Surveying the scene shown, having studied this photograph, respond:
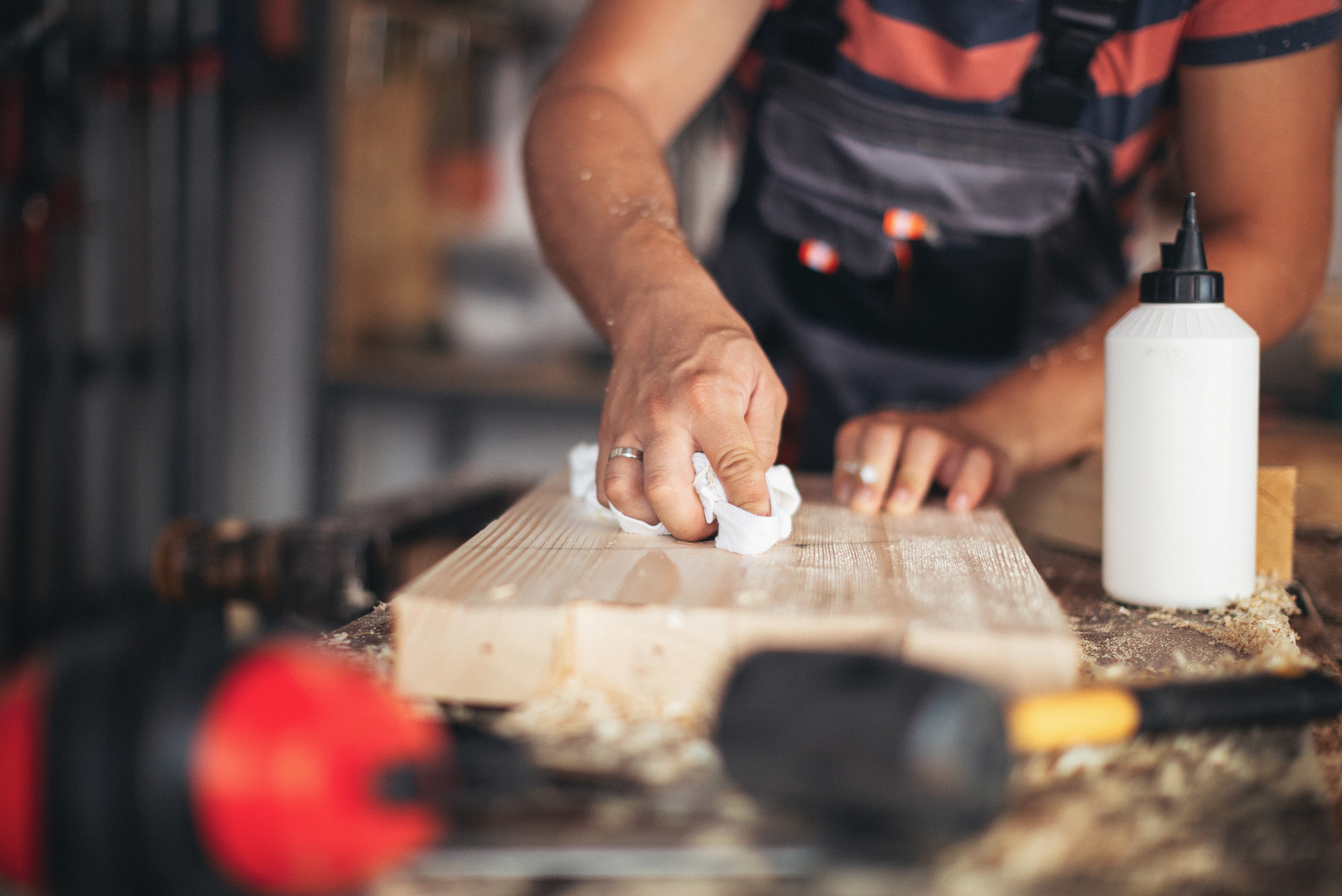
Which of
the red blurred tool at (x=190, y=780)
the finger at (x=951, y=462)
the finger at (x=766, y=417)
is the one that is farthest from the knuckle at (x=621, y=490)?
the red blurred tool at (x=190, y=780)

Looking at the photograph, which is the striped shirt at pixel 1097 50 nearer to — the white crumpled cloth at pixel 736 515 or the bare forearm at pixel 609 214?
the bare forearm at pixel 609 214

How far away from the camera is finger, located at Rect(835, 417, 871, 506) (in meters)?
0.98

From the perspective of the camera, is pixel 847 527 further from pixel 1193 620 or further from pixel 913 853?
pixel 913 853

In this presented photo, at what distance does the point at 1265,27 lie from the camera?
997 millimetres

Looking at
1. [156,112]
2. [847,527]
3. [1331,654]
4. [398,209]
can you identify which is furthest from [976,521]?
[398,209]

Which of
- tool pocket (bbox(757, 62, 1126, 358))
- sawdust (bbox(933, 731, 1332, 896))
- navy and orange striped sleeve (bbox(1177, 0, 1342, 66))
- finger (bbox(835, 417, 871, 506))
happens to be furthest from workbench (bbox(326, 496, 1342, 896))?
tool pocket (bbox(757, 62, 1126, 358))

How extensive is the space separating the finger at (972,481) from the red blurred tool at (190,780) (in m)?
0.69

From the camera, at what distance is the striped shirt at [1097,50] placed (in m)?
1.00

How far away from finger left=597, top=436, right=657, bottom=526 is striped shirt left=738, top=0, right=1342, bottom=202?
66 cm

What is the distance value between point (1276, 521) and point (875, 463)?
1.16ft

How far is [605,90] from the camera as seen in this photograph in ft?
3.85

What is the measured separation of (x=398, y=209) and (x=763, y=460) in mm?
3269

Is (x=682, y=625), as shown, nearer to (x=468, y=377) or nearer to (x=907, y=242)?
(x=907, y=242)

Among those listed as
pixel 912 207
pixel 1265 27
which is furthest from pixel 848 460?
pixel 1265 27
